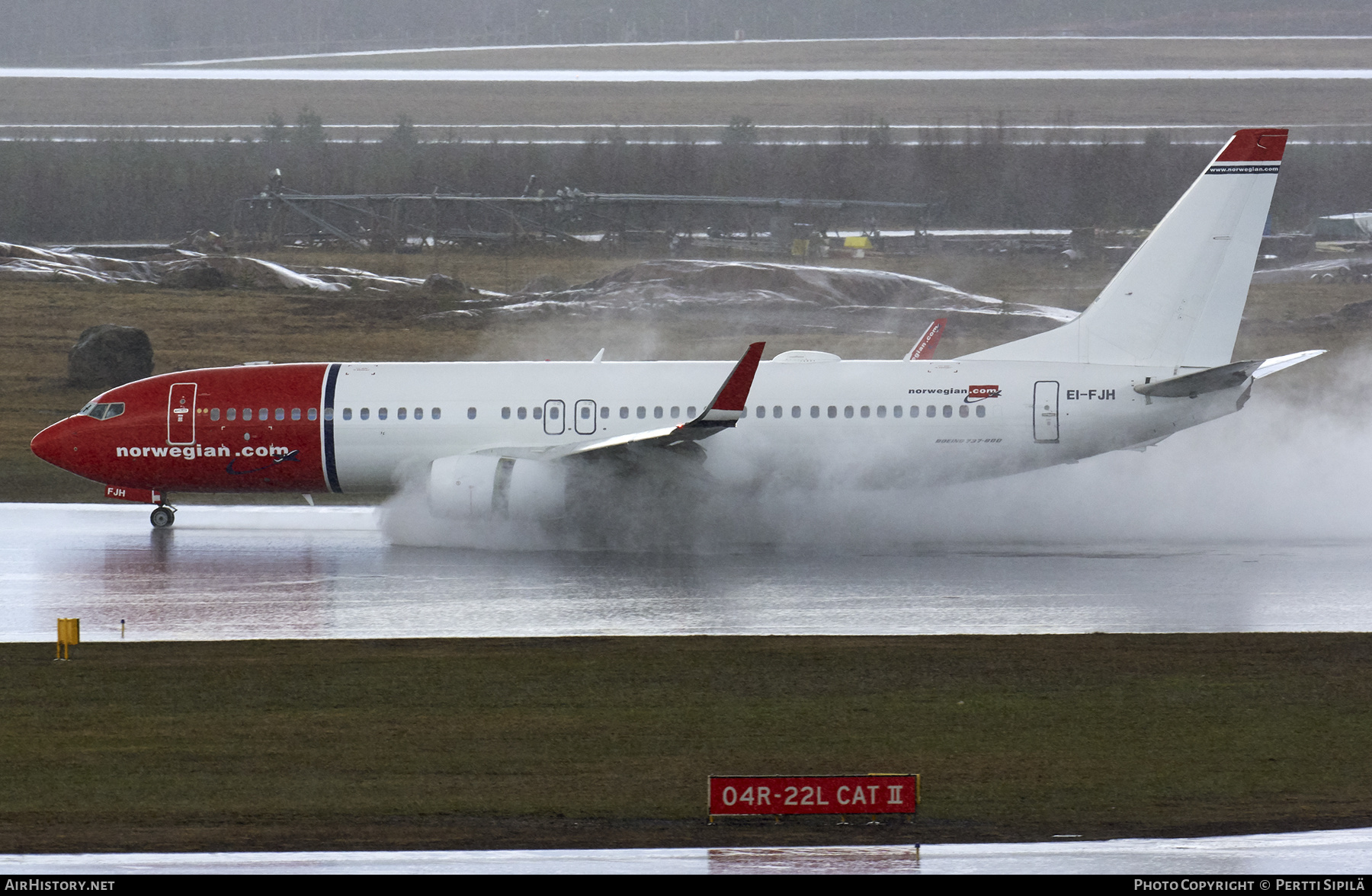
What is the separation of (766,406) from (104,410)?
12.6 meters

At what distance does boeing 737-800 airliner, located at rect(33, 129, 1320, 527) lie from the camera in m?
25.4

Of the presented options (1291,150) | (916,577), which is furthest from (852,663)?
(1291,150)

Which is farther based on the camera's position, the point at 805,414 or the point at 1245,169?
the point at 805,414

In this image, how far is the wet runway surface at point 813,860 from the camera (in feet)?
33.7

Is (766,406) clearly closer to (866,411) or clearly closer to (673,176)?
(866,411)

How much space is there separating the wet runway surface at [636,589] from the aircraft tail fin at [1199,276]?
3.45 meters

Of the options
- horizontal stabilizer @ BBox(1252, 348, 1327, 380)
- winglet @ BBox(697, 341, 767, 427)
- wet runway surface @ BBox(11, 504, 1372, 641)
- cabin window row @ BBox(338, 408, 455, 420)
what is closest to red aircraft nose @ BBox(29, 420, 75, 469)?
wet runway surface @ BBox(11, 504, 1372, 641)

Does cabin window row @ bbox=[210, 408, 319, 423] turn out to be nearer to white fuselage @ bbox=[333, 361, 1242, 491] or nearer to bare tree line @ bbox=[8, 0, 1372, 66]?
white fuselage @ bbox=[333, 361, 1242, 491]

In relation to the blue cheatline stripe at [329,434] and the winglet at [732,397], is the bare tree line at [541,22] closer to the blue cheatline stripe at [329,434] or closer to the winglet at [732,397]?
the blue cheatline stripe at [329,434]

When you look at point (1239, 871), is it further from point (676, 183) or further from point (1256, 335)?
point (676, 183)

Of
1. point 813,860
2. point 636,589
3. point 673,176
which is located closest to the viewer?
point 813,860

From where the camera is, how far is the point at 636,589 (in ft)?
72.0

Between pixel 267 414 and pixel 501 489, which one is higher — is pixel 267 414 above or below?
above

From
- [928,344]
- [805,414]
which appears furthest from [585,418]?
[928,344]
